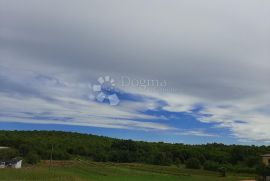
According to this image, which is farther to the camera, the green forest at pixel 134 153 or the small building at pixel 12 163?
the green forest at pixel 134 153

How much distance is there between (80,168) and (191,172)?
66.7ft

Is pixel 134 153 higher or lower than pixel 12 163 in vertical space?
higher

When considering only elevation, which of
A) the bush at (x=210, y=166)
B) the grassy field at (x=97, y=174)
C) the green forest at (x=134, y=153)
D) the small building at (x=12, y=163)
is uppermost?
the green forest at (x=134, y=153)

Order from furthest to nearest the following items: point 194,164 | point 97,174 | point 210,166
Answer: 1. point 194,164
2. point 210,166
3. point 97,174

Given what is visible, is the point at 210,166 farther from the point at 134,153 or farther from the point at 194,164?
the point at 134,153

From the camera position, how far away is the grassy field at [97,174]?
54.7 metres

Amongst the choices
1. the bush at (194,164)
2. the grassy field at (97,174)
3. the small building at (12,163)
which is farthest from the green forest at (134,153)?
the grassy field at (97,174)

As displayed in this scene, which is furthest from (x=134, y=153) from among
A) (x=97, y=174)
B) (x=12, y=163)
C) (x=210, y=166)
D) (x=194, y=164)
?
(x=97, y=174)

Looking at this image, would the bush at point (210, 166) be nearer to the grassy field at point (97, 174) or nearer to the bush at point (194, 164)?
the bush at point (194, 164)

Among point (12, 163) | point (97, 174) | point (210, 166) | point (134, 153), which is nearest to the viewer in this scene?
point (97, 174)

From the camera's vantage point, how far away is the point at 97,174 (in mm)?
65750

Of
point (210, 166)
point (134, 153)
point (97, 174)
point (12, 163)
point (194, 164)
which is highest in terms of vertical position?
point (134, 153)

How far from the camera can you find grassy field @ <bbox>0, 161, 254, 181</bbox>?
2154 inches

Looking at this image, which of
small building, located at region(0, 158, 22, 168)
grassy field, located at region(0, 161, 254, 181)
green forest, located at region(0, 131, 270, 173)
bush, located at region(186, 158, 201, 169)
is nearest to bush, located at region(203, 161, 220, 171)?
green forest, located at region(0, 131, 270, 173)
